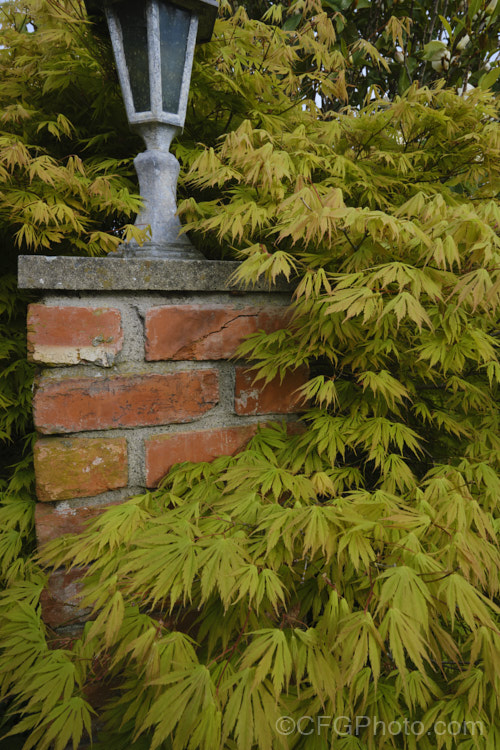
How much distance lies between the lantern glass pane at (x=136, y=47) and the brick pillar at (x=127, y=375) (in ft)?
1.37

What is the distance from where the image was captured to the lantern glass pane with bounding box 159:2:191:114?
1.00 m

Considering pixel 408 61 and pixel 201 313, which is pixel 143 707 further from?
pixel 408 61

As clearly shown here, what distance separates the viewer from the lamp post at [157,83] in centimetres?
99

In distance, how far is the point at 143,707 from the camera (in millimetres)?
744

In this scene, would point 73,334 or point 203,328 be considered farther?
point 203,328

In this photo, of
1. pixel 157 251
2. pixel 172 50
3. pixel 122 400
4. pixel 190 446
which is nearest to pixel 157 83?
pixel 172 50

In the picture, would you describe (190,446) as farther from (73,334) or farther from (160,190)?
(160,190)

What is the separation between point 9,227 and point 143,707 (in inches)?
49.9

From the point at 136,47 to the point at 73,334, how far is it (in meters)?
0.66

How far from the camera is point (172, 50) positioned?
1.02 meters

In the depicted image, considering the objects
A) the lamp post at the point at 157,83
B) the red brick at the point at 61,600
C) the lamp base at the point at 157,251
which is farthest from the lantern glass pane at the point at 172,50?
the red brick at the point at 61,600

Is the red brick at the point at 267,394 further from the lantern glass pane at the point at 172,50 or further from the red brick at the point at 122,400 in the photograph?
the lantern glass pane at the point at 172,50

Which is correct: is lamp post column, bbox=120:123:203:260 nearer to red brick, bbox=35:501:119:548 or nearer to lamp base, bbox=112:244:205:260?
lamp base, bbox=112:244:205:260

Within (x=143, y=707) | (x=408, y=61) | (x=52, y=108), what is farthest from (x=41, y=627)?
(x=408, y=61)
